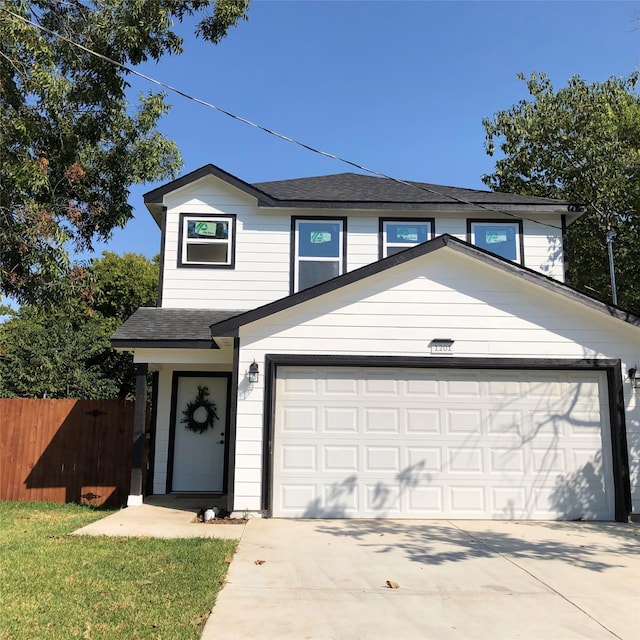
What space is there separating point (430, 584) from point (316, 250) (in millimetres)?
7767

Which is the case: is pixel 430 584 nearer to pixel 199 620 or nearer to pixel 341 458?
pixel 199 620

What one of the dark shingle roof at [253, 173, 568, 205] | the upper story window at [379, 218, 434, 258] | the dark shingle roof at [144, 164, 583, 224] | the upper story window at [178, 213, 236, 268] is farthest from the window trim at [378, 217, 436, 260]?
the upper story window at [178, 213, 236, 268]

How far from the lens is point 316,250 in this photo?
1191cm

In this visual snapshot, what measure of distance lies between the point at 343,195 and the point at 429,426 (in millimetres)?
5633

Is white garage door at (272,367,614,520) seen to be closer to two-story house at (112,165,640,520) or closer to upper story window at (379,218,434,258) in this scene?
two-story house at (112,165,640,520)

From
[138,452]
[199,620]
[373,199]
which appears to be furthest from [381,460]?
[373,199]

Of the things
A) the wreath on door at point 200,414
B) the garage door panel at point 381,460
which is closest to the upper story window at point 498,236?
the garage door panel at point 381,460

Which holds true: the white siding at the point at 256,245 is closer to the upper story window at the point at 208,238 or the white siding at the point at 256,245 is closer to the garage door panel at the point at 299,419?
the upper story window at the point at 208,238

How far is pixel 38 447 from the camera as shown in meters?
10.6

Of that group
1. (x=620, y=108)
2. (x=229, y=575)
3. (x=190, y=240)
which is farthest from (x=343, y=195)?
(x=620, y=108)

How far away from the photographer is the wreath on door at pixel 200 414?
11172 mm

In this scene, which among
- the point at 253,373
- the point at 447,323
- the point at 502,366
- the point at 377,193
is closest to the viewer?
the point at 253,373

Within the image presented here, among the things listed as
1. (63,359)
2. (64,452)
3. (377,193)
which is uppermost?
(377,193)

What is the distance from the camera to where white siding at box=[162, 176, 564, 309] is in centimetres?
1151
